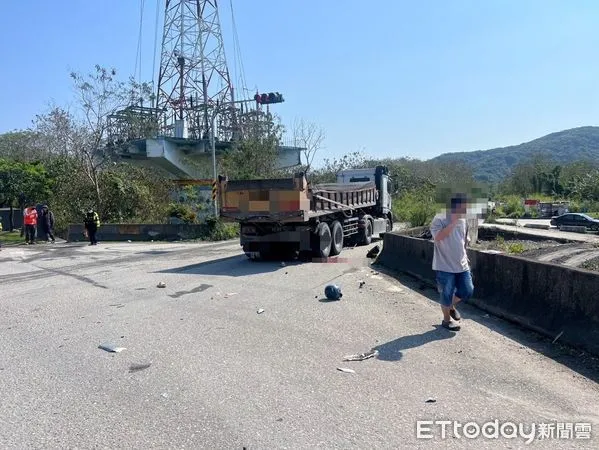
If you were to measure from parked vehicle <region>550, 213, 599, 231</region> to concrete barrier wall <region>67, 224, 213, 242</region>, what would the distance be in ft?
81.8

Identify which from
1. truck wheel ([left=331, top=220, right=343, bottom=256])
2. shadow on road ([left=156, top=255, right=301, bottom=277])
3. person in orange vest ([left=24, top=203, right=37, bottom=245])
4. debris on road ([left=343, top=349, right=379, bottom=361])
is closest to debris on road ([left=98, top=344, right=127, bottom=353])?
debris on road ([left=343, top=349, right=379, bottom=361])

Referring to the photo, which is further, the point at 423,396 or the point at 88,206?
the point at 88,206

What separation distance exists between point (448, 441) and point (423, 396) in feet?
2.82

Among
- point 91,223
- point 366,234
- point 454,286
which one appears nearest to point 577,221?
point 366,234

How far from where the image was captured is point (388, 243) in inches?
578

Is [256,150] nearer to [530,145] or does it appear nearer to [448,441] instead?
[448,441]

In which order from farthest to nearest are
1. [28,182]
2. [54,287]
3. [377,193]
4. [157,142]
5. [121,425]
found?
[157,142] < [28,182] < [377,193] < [54,287] < [121,425]

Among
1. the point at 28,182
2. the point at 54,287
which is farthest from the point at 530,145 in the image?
the point at 54,287

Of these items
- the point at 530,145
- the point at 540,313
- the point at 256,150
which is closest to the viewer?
the point at 540,313

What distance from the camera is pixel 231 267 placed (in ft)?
48.3

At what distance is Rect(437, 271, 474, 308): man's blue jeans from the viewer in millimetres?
6922

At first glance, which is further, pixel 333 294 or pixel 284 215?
pixel 284 215

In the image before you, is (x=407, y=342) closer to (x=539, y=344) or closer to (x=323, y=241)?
(x=539, y=344)

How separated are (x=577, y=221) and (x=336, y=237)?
26833 millimetres
